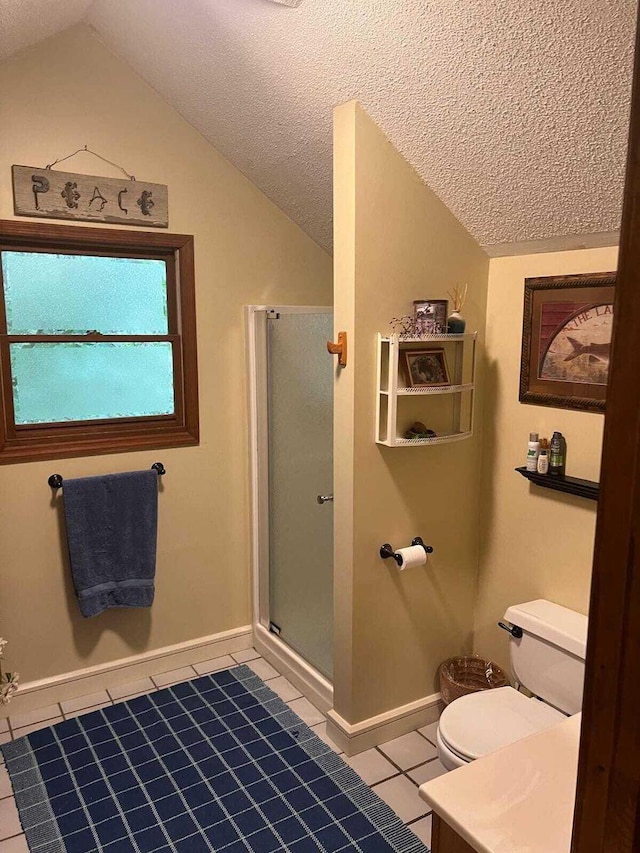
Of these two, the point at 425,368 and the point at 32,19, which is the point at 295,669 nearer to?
the point at 425,368

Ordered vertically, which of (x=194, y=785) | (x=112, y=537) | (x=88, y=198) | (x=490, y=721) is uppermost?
(x=88, y=198)

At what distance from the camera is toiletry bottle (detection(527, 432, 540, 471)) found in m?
2.31

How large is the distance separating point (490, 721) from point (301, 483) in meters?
1.27

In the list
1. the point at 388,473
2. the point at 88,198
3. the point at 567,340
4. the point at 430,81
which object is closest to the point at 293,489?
the point at 388,473

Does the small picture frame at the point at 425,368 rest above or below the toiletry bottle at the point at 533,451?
above

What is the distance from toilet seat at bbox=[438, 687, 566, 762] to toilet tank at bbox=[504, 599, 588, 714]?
6 centimetres

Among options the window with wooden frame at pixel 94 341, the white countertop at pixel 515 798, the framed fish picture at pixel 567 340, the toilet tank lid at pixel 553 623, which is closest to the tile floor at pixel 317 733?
the toilet tank lid at pixel 553 623

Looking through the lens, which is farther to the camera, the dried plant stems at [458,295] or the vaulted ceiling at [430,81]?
the dried plant stems at [458,295]

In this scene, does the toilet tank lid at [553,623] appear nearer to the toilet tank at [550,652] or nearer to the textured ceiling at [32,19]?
the toilet tank at [550,652]

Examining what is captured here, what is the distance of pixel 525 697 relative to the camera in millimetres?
2223

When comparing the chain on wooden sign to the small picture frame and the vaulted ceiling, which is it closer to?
the vaulted ceiling

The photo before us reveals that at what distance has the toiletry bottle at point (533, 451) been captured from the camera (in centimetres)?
231

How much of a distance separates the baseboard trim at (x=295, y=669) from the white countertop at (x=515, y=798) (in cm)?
145

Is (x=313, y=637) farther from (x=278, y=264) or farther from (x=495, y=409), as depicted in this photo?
(x=278, y=264)
